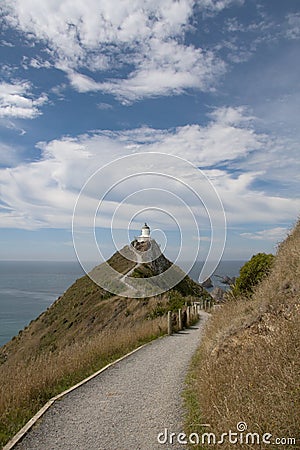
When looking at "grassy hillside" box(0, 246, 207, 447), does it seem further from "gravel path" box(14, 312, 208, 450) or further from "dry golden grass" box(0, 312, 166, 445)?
"gravel path" box(14, 312, 208, 450)

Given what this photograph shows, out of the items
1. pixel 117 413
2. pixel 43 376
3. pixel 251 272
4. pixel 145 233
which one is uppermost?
pixel 145 233

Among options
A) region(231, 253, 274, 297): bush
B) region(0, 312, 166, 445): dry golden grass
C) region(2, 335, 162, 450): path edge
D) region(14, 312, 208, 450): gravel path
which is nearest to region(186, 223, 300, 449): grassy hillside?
region(14, 312, 208, 450): gravel path

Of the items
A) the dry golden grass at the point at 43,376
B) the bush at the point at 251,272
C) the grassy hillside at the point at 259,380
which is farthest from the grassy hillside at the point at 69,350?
the bush at the point at 251,272

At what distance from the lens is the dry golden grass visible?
6164 mm

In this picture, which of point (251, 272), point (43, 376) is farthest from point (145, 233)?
point (43, 376)

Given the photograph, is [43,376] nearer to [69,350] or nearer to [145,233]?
[69,350]

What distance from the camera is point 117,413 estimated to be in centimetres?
643

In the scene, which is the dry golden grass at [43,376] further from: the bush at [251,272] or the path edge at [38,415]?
the bush at [251,272]

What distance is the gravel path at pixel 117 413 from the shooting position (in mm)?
5289

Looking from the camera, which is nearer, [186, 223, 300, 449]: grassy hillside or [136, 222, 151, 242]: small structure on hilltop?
[186, 223, 300, 449]: grassy hillside

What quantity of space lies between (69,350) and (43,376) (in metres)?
3.40

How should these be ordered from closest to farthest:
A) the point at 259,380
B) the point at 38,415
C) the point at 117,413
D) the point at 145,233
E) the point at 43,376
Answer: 1. the point at 259,380
2. the point at 38,415
3. the point at 117,413
4. the point at 43,376
5. the point at 145,233

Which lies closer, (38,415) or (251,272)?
(38,415)

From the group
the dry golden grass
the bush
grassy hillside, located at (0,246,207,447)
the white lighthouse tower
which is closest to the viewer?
the dry golden grass
